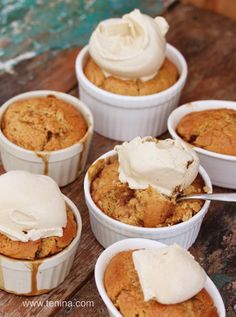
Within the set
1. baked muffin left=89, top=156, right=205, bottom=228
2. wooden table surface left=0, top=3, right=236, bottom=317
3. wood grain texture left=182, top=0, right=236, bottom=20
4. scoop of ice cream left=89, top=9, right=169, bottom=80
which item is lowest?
wooden table surface left=0, top=3, right=236, bottom=317

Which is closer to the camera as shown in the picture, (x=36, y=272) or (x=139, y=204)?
(x=36, y=272)

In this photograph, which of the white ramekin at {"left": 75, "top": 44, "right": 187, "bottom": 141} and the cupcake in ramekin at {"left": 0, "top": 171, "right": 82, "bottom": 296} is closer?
the cupcake in ramekin at {"left": 0, "top": 171, "right": 82, "bottom": 296}

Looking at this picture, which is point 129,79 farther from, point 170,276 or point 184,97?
point 170,276

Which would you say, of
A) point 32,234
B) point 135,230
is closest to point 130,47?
point 135,230

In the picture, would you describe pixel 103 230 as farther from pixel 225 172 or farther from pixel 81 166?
pixel 225 172

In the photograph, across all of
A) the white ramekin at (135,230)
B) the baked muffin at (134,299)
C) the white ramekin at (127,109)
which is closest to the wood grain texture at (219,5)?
the white ramekin at (127,109)

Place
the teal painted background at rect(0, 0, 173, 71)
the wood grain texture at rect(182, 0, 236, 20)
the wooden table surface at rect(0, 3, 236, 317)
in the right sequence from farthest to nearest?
the wood grain texture at rect(182, 0, 236, 20) → the teal painted background at rect(0, 0, 173, 71) → the wooden table surface at rect(0, 3, 236, 317)

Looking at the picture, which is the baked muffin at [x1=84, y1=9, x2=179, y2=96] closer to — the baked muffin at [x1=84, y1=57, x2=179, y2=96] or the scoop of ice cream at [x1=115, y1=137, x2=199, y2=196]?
the baked muffin at [x1=84, y1=57, x2=179, y2=96]

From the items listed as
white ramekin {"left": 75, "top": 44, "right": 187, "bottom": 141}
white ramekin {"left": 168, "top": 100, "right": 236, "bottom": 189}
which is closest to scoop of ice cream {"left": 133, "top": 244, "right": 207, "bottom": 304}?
white ramekin {"left": 168, "top": 100, "right": 236, "bottom": 189}
